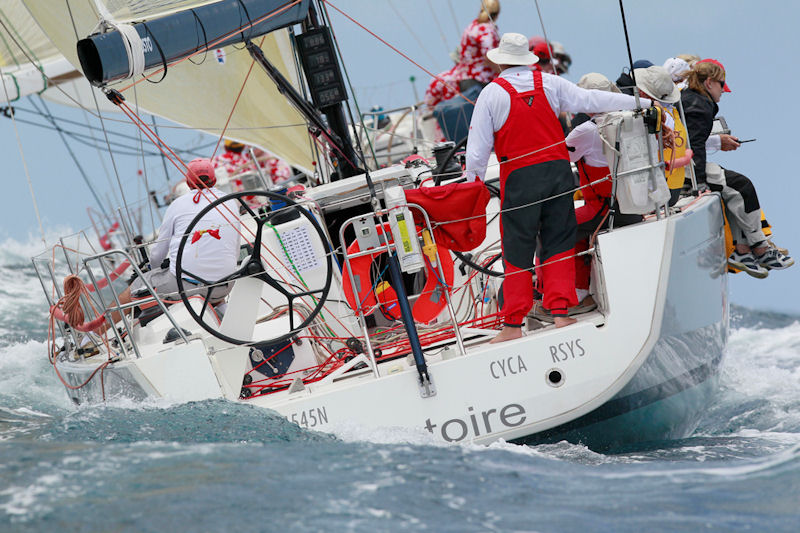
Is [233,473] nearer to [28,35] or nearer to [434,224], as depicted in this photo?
[434,224]

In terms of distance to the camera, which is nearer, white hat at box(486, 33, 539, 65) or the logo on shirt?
white hat at box(486, 33, 539, 65)

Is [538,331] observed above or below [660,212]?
below

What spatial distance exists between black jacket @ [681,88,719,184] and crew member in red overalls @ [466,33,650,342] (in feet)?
3.27

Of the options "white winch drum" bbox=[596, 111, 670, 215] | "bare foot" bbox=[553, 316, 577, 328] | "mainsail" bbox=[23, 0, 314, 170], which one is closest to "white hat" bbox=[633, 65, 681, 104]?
"white winch drum" bbox=[596, 111, 670, 215]

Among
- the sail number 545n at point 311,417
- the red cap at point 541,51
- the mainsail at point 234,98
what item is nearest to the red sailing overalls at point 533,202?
the sail number 545n at point 311,417

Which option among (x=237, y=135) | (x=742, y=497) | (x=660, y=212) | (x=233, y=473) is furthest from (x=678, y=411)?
(x=237, y=135)

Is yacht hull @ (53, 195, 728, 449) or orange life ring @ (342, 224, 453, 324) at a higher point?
orange life ring @ (342, 224, 453, 324)

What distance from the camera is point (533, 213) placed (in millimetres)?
3852

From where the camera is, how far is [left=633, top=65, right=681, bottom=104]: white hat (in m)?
4.27

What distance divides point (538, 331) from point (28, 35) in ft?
25.4

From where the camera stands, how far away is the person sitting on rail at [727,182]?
486cm

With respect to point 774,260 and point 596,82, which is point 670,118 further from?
point 774,260

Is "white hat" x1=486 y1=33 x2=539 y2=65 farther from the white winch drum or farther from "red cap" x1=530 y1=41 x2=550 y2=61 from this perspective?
"red cap" x1=530 y1=41 x2=550 y2=61

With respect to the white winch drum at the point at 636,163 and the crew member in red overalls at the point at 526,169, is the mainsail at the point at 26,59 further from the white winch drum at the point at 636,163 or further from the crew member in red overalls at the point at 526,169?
the white winch drum at the point at 636,163
